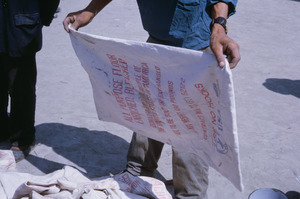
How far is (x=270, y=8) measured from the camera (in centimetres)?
732

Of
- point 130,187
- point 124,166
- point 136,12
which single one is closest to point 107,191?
point 130,187

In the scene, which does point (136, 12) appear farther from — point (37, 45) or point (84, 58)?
point (84, 58)

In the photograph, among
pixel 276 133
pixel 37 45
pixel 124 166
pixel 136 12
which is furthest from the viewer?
pixel 136 12

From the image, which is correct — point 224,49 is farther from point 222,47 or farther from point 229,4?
point 229,4

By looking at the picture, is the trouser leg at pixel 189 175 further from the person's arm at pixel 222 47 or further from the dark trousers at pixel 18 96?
the dark trousers at pixel 18 96

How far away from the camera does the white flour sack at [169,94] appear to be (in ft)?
5.16

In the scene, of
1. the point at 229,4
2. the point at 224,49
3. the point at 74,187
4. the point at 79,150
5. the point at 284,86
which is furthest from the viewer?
the point at 284,86

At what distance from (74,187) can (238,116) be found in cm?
190

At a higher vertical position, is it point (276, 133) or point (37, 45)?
point (37, 45)

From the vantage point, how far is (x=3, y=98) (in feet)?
8.84

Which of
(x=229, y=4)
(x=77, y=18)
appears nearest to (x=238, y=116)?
(x=229, y=4)

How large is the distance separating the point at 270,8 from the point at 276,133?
4.89 m

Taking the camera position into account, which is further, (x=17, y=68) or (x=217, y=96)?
(x=17, y=68)

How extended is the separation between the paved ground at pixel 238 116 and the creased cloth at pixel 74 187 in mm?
368
